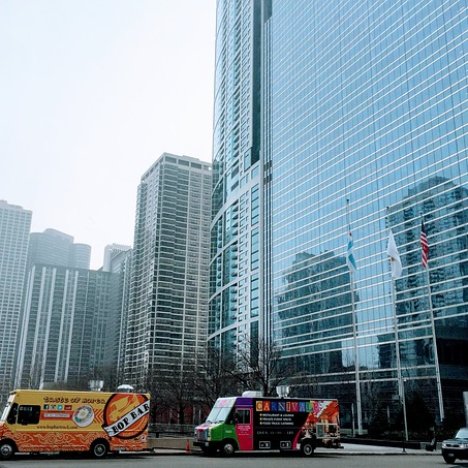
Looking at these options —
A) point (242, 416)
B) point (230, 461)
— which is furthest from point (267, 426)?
point (230, 461)

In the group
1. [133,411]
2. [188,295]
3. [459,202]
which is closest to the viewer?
[133,411]

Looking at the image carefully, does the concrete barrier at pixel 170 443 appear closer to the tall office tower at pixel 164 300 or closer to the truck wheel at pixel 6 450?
the truck wheel at pixel 6 450

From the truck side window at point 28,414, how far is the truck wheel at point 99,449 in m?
3.08

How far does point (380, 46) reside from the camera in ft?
321

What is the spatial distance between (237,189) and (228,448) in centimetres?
12288

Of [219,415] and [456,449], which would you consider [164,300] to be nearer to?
[219,415]

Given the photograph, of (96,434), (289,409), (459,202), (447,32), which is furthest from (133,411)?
(447,32)

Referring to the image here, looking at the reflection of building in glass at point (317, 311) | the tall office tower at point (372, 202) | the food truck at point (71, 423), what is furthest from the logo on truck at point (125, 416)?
the reflection of building in glass at point (317, 311)

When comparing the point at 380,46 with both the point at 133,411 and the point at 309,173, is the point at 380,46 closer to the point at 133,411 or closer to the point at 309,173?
the point at 309,173

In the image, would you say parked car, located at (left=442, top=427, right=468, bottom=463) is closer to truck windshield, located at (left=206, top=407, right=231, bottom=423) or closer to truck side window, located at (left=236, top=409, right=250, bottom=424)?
truck side window, located at (left=236, top=409, right=250, bottom=424)

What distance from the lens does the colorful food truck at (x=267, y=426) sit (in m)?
28.9

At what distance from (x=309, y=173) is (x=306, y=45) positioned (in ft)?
103

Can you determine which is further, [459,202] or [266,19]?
[266,19]

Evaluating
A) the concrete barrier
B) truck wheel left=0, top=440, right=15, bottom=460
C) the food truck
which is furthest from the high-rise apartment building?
truck wheel left=0, top=440, right=15, bottom=460
